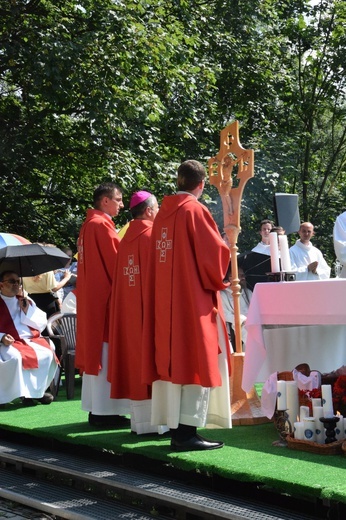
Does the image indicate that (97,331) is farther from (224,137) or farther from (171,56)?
(171,56)

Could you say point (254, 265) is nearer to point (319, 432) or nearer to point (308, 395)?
point (308, 395)

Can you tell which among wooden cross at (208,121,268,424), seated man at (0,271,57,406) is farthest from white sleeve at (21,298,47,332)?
wooden cross at (208,121,268,424)

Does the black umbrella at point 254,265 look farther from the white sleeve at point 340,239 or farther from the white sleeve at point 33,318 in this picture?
the white sleeve at point 33,318

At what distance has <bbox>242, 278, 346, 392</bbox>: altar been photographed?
20.4 feet

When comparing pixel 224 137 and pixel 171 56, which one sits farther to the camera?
pixel 171 56

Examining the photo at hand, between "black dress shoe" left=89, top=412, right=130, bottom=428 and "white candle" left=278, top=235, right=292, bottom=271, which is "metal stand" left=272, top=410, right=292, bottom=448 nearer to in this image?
"white candle" left=278, top=235, right=292, bottom=271

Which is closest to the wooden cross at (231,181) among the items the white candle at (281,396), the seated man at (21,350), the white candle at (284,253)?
the white candle at (284,253)

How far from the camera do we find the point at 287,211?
9.18m

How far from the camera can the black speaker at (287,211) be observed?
29.7 ft

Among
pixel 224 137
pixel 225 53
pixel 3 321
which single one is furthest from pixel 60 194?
pixel 224 137

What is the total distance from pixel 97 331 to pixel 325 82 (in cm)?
1978

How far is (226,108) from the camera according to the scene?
2211 cm

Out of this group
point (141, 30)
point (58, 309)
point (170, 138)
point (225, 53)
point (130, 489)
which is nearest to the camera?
point (130, 489)

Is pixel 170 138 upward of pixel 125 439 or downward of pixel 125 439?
upward
